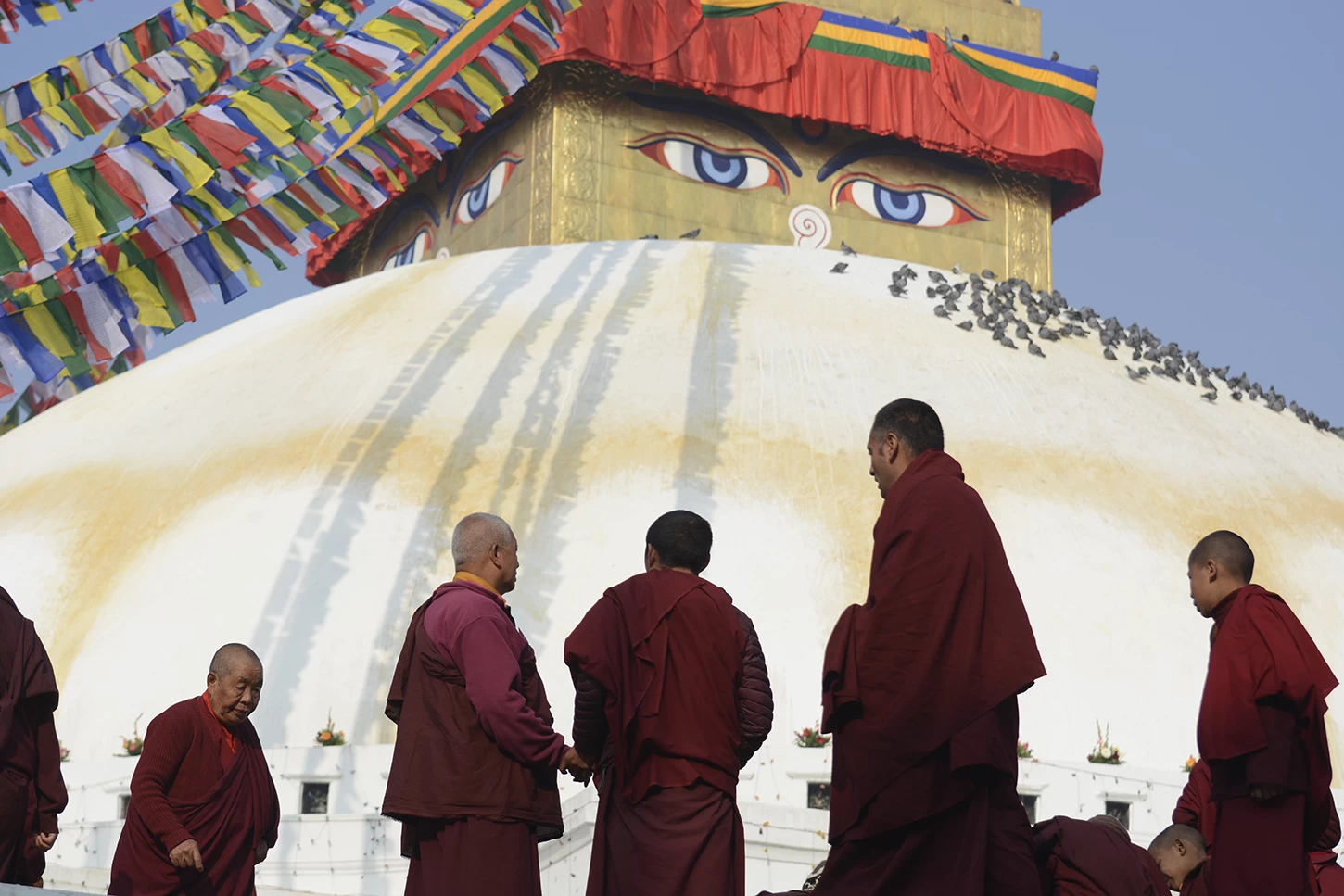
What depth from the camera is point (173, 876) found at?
4.89 metres

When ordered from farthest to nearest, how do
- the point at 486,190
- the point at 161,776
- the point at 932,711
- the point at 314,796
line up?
1. the point at 486,190
2. the point at 314,796
3. the point at 161,776
4. the point at 932,711

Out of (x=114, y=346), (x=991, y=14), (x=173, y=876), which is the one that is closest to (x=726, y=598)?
(x=173, y=876)

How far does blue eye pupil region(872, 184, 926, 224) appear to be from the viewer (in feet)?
55.8

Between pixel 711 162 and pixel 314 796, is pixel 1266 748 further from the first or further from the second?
pixel 711 162

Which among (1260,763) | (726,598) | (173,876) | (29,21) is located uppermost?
(29,21)

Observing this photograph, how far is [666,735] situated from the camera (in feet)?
14.1

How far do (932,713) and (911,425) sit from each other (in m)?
0.71

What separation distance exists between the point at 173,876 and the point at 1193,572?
3097mm

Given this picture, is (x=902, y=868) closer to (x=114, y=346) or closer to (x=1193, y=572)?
(x=1193, y=572)

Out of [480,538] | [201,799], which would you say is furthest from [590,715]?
[201,799]

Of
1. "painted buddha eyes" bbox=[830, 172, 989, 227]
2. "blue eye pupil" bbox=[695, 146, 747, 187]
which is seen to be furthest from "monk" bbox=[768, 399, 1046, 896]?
"painted buddha eyes" bbox=[830, 172, 989, 227]

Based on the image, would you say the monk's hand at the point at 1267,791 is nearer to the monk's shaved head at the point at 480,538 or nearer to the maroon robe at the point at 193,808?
the monk's shaved head at the point at 480,538

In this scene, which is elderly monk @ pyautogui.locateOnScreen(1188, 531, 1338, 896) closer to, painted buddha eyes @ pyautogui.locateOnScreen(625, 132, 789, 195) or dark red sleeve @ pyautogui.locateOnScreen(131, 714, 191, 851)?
dark red sleeve @ pyautogui.locateOnScreen(131, 714, 191, 851)

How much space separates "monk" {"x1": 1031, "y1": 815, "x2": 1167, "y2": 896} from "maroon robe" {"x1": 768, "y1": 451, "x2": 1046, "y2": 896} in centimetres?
30
